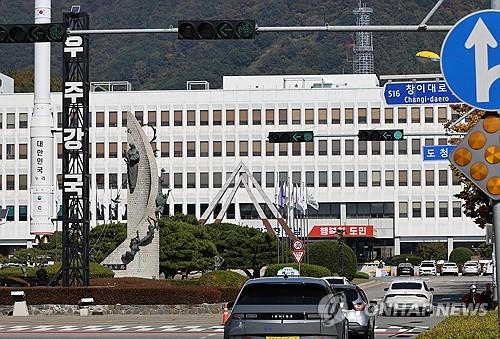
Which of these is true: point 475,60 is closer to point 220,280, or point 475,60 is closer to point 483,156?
point 483,156

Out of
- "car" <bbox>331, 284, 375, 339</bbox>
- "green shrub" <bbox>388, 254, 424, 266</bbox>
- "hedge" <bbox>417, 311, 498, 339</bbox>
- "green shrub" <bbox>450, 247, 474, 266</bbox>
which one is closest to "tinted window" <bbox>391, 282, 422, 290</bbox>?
"car" <bbox>331, 284, 375, 339</bbox>

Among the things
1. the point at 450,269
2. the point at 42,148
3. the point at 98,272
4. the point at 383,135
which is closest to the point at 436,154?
the point at 383,135

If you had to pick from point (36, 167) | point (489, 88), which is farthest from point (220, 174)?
point (489, 88)

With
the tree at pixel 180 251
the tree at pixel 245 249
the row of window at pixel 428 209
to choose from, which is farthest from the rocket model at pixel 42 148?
the row of window at pixel 428 209

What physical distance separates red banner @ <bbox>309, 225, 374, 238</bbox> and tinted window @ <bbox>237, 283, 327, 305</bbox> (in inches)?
4036

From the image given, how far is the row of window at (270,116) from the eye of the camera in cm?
12025

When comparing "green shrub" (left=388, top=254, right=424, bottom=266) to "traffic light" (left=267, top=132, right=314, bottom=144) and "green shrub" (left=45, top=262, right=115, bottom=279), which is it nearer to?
"green shrub" (left=45, top=262, right=115, bottom=279)

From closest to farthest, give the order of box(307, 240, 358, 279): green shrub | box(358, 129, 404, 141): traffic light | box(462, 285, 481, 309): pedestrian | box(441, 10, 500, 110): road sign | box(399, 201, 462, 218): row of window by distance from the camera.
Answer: box(441, 10, 500, 110): road sign
box(358, 129, 404, 141): traffic light
box(462, 285, 481, 309): pedestrian
box(307, 240, 358, 279): green shrub
box(399, 201, 462, 218): row of window

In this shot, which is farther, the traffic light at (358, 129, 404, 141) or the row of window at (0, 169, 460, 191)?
the row of window at (0, 169, 460, 191)

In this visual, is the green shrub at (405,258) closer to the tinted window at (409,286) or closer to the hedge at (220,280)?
the hedge at (220,280)

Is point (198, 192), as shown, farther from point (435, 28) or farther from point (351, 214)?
point (435, 28)

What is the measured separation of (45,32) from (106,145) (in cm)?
9976

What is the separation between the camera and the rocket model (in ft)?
243

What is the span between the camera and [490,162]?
32.5 ft
